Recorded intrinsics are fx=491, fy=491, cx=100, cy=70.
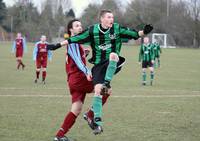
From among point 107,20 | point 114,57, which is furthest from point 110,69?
point 107,20

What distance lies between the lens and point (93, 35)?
7.94 meters

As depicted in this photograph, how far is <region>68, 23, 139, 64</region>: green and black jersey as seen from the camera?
7.92 meters

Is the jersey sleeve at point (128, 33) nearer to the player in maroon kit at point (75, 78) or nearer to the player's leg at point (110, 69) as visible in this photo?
the player's leg at point (110, 69)

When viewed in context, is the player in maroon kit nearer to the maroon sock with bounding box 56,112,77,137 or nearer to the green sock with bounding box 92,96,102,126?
the maroon sock with bounding box 56,112,77,137

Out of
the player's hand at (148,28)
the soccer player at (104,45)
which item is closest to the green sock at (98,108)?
the soccer player at (104,45)

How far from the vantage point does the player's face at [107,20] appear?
7845mm

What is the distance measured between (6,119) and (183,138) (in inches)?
154

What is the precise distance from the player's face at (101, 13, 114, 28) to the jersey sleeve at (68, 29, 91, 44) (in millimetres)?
298

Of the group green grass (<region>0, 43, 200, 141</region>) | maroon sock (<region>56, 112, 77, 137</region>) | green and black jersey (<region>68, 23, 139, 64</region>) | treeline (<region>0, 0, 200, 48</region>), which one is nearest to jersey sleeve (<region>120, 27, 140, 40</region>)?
green and black jersey (<region>68, 23, 139, 64</region>)

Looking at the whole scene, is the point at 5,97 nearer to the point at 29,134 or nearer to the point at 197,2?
the point at 29,134

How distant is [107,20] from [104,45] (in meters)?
0.41

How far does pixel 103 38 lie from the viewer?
7926mm

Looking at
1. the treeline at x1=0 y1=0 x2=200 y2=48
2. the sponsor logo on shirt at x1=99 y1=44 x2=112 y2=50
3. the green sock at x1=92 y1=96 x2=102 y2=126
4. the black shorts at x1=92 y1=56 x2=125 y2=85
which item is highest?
the treeline at x1=0 y1=0 x2=200 y2=48

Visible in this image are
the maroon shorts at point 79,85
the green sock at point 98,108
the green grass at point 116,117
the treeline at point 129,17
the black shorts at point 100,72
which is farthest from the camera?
the treeline at point 129,17
